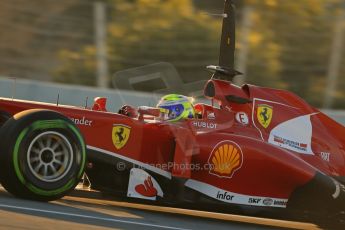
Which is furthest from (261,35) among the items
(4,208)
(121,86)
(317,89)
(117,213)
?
(4,208)

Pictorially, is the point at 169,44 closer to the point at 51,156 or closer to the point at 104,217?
the point at 51,156

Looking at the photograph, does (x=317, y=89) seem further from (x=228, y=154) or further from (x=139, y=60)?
(x=228, y=154)

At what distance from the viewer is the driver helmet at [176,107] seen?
748cm

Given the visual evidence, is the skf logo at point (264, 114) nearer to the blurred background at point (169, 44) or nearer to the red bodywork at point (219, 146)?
the red bodywork at point (219, 146)

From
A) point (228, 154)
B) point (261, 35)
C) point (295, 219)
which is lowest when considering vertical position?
point (295, 219)

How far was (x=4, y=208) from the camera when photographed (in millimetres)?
6137

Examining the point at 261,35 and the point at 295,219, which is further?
the point at 261,35

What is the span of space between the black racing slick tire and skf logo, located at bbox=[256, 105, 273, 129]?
6.46 ft

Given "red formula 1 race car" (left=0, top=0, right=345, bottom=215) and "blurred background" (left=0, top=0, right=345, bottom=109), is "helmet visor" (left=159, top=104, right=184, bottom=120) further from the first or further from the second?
"blurred background" (left=0, top=0, right=345, bottom=109)

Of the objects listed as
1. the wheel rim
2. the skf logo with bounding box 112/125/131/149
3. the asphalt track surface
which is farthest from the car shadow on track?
the skf logo with bounding box 112/125/131/149

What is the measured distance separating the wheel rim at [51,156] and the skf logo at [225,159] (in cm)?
137

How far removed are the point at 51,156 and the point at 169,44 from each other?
6.85 m

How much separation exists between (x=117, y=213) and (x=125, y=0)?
11.3 meters

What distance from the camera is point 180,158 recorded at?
7.09m
